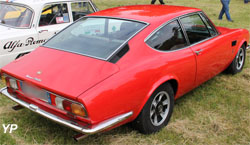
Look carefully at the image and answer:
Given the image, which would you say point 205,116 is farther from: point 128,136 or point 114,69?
point 114,69

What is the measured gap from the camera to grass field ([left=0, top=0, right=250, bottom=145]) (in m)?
2.94

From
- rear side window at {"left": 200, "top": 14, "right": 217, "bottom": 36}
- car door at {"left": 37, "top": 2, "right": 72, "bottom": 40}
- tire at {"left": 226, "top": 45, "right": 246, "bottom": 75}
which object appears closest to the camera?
rear side window at {"left": 200, "top": 14, "right": 217, "bottom": 36}

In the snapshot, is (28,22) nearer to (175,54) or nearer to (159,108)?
(175,54)

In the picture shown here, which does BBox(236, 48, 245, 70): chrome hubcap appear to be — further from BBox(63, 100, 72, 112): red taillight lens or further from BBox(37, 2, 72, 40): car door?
BBox(63, 100, 72, 112): red taillight lens

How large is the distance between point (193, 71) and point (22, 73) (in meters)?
2.08

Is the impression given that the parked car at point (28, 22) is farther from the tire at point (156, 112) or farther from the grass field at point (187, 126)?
the tire at point (156, 112)

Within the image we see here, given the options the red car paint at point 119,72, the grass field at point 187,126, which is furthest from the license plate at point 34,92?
the grass field at point 187,126

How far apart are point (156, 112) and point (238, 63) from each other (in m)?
2.66

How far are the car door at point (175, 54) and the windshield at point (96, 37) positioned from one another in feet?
0.94

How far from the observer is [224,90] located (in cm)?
422

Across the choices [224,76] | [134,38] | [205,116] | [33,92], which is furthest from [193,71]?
[33,92]

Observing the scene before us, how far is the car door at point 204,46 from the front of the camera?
11.6 feet

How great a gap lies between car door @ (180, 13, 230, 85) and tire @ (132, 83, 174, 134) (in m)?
0.68

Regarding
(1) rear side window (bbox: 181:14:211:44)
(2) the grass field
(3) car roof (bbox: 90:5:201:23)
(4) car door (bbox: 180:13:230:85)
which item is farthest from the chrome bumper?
(1) rear side window (bbox: 181:14:211:44)
